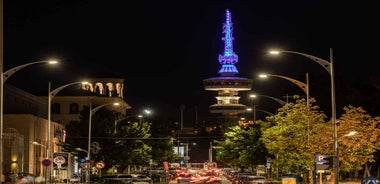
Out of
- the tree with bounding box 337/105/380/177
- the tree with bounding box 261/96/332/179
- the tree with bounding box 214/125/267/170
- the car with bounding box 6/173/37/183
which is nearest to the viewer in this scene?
the tree with bounding box 337/105/380/177

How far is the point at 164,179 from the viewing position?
8169 cm

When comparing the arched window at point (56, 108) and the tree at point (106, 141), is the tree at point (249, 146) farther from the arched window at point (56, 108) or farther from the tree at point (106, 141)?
the arched window at point (56, 108)

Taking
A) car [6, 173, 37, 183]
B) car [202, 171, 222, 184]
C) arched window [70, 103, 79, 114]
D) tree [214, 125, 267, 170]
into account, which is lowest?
car [202, 171, 222, 184]

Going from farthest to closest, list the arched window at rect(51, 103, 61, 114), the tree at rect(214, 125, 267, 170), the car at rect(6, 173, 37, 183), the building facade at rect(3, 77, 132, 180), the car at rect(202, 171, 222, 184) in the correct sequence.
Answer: the arched window at rect(51, 103, 61, 114)
the tree at rect(214, 125, 267, 170)
the car at rect(202, 171, 222, 184)
the building facade at rect(3, 77, 132, 180)
the car at rect(6, 173, 37, 183)

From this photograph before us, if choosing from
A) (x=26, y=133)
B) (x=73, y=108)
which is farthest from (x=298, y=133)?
(x=73, y=108)

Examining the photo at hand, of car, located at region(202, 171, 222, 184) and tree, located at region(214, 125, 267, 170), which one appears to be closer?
car, located at region(202, 171, 222, 184)

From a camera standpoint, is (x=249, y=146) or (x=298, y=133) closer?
(x=298, y=133)

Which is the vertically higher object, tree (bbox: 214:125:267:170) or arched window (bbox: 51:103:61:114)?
arched window (bbox: 51:103:61:114)

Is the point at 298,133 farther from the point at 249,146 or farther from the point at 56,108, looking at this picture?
the point at 56,108

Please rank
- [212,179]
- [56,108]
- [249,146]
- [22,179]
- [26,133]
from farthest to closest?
1. [56,108]
2. [249,146]
3. [212,179]
4. [26,133]
5. [22,179]

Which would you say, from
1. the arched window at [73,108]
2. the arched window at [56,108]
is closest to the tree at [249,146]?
the arched window at [73,108]

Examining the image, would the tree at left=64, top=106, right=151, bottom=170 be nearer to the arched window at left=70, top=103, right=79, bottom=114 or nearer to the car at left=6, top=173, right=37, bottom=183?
the car at left=6, top=173, right=37, bottom=183

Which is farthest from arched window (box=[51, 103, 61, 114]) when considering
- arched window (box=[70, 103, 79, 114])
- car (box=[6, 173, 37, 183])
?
car (box=[6, 173, 37, 183])

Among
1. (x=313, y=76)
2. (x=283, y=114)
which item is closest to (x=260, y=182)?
(x=283, y=114)
